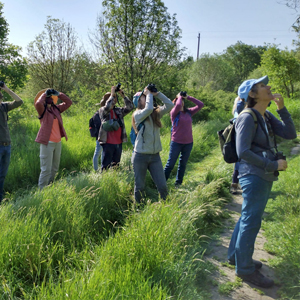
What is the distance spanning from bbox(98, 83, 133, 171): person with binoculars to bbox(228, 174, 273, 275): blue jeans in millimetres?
3277

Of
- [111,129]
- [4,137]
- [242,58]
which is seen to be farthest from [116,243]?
[242,58]

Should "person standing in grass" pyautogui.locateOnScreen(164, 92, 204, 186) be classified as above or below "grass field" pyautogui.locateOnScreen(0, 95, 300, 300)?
above

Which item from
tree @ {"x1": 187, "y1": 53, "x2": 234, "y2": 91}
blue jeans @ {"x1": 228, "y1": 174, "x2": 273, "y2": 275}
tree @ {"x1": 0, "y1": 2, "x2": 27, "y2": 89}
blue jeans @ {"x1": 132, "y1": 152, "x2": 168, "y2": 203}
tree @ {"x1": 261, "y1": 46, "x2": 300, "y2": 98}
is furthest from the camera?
tree @ {"x1": 187, "y1": 53, "x2": 234, "y2": 91}

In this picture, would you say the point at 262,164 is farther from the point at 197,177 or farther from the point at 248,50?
the point at 248,50

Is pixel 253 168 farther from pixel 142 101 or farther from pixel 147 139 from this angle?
pixel 142 101

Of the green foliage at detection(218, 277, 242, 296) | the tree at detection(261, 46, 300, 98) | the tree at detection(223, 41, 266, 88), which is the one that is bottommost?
the green foliage at detection(218, 277, 242, 296)

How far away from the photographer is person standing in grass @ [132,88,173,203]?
4113 mm

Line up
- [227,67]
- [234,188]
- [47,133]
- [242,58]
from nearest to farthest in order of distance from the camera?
1. [47,133]
2. [234,188]
3. [227,67]
4. [242,58]

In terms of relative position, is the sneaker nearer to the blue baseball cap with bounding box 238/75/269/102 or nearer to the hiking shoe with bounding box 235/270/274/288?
the hiking shoe with bounding box 235/270/274/288

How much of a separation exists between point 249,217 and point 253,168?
50 centimetres

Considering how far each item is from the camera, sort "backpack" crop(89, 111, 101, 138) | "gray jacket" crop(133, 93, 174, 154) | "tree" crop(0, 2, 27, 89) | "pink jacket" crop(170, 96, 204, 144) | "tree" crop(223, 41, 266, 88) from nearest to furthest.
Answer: "gray jacket" crop(133, 93, 174, 154) < "pink jacket" crop(170, 96, 204, 144) < "backpack" crop(89, 111, 101, 138) < "tree" crop(0, 2, 27, 89) < "tree" crop(223, 41, 266, 88)

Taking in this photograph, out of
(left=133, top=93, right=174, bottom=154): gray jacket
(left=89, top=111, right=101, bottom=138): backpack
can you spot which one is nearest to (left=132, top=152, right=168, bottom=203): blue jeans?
(left=133, top=93, right=174, bottom=154): gray jacket

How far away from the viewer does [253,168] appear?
2.72m

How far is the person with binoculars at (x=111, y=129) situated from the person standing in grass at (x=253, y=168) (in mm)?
3096
